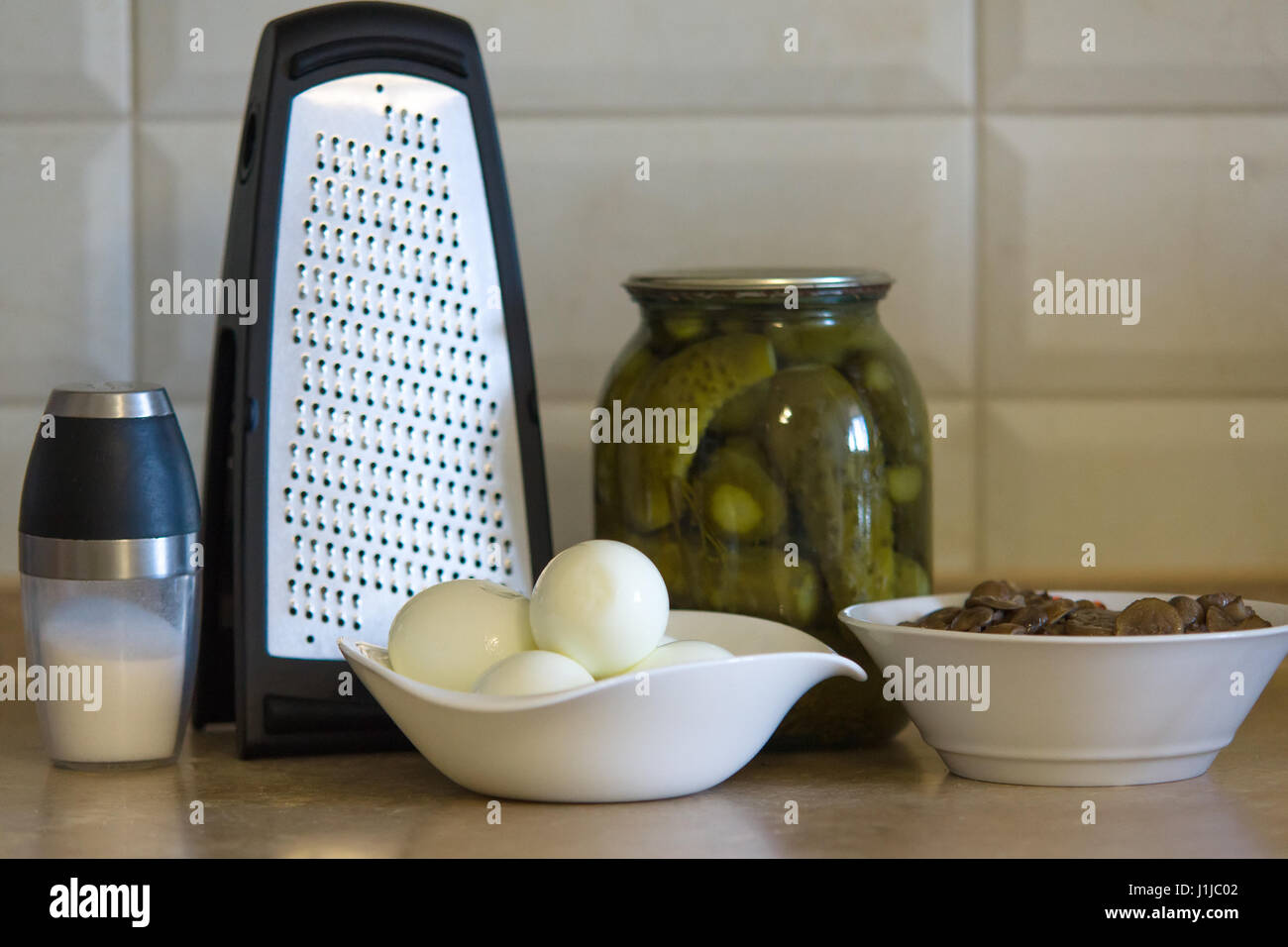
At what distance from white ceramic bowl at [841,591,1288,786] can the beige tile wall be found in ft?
1.08

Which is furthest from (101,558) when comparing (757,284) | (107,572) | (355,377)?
(757,284)

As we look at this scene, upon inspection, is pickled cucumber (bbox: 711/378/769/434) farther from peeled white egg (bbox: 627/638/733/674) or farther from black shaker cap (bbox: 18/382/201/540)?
black shaker cap (bbox: 18/382/201/540)

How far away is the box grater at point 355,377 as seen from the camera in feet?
2.70

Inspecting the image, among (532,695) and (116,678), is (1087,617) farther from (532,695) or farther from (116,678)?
(116,678)

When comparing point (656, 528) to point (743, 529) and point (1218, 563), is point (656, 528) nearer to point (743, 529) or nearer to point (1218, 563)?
point (743, 529)

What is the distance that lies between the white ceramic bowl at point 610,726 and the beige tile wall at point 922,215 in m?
0.36

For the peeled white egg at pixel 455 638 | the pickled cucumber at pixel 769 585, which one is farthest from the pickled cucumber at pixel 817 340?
the peeled white egg at pixel 455 638

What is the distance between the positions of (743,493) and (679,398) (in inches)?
2.6

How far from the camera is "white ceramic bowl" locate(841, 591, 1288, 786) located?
0.71 meters

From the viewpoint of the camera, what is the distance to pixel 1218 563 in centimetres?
108

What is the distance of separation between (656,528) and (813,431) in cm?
11

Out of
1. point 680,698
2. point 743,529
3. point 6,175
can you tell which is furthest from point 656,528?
point 6,175

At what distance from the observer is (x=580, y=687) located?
665mm
